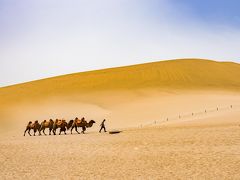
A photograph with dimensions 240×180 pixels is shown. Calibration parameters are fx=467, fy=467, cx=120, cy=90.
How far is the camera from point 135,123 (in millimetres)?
43000

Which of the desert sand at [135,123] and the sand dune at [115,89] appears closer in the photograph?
the desert sand at [135,123]

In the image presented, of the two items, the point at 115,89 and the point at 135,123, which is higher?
the point at 115,89

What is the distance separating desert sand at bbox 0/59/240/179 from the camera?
54.4 feet

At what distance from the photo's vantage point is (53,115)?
51938mm

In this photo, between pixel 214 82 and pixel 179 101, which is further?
pixel 214 82

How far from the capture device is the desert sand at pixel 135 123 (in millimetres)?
16578

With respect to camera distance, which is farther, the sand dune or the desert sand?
the sand dune

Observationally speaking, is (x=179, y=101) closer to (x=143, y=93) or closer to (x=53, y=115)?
(x=143, y=93)

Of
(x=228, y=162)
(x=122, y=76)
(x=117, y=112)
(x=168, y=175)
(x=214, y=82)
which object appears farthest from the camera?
(x=122, y=76)

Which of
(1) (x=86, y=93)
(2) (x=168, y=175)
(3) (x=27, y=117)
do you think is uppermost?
(1) (x=86, y=93)

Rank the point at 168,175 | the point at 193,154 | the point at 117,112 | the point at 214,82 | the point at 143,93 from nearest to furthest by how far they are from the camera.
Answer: the point at 168,175, the point at 193,154, the point at 117,112, the point at 143,93, the point at 214,82

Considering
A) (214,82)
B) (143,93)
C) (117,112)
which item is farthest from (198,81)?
(117,112)

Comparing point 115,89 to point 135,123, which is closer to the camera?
point 135,123

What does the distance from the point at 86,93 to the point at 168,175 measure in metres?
52.3
